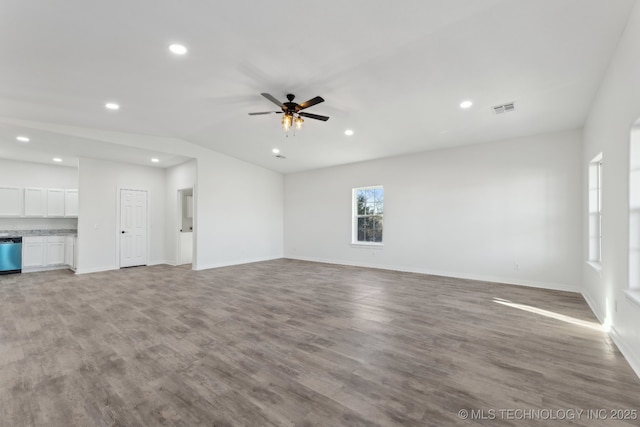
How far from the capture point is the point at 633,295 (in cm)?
250

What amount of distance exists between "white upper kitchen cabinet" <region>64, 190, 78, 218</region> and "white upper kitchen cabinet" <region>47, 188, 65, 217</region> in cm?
7

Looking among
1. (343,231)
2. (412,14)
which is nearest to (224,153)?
(343,231)

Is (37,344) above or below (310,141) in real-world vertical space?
below

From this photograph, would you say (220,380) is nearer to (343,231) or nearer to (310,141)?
(310,141)

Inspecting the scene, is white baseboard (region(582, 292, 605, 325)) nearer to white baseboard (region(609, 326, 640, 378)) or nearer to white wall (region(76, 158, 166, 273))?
white baseboard (region(609, 326, 640, 378))

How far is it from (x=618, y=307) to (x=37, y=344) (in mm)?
6018

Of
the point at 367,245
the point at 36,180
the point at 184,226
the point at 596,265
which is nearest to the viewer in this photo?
the point at 596,265

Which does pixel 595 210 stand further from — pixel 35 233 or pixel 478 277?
pixel 35 233

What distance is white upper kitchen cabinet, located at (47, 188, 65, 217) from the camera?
24.5 feet

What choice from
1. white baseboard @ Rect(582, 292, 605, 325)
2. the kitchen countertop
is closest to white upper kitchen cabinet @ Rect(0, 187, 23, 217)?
the kitchen countertop

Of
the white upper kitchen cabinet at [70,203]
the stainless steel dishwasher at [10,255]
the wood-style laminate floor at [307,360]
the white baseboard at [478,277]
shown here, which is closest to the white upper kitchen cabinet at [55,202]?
the white upper kitchen cabinet at [70,203]

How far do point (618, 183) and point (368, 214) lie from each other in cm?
515

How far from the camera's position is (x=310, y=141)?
6.37 meters

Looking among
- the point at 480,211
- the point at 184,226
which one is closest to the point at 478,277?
the point at 480,211
